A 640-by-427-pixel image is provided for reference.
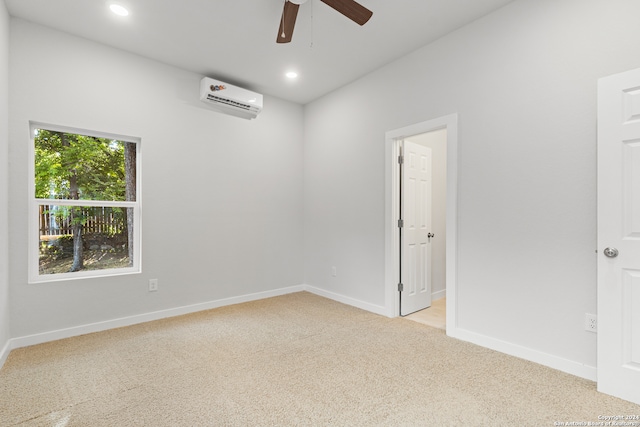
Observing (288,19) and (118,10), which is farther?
(118,10)

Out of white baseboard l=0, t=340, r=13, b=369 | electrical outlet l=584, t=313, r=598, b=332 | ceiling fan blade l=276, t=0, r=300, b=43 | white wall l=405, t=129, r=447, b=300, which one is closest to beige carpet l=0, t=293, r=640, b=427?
white baseboard l=0, t=340, r=13, b=369

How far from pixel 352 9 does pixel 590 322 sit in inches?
107

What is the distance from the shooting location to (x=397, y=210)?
142 inches

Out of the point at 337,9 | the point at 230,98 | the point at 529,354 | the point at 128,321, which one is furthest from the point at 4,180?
the point at 529,354

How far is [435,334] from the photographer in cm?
303

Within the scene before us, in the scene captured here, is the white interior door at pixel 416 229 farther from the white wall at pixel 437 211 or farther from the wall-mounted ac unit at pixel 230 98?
the wall-mounted ac unit at pixel 230 98

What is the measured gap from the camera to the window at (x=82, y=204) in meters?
2.95

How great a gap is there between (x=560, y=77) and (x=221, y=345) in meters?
3.40

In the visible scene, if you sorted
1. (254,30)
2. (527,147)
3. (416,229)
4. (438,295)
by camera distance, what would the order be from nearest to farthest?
(527,147), (254,30), (416,229), (438,295)

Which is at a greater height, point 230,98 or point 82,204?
point 230,98

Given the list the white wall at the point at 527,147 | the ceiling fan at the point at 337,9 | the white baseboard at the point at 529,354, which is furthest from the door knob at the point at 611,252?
the ceiling fan at the point at 337,9

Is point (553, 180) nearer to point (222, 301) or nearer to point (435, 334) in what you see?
point (435, 334)

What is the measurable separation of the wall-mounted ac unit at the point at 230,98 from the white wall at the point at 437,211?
7.24 ft

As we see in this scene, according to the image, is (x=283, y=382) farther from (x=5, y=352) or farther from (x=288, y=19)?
(x=288, y=19)
